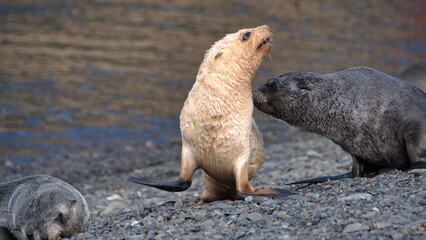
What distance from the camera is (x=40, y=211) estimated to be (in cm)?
681

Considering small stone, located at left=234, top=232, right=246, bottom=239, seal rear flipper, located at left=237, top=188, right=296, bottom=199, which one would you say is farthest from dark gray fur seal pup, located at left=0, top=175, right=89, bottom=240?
small stone, located at left=234, top=232, right=246, bottom=239

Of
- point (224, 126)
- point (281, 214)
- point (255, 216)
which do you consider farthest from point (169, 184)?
point (281, 214)

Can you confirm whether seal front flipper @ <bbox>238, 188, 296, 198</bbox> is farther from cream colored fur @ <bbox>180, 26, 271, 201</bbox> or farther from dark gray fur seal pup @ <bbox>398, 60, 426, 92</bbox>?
dark gray fur seal pup @ <bbox>398, 60, 426, 92</bbox>

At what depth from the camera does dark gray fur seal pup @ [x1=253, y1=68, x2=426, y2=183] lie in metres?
7.82

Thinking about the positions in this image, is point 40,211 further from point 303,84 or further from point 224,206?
point 303,84

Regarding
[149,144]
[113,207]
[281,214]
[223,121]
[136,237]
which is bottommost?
[149,144]

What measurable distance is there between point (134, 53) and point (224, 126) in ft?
52.3

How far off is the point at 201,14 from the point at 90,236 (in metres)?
23.8

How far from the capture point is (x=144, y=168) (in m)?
13.3

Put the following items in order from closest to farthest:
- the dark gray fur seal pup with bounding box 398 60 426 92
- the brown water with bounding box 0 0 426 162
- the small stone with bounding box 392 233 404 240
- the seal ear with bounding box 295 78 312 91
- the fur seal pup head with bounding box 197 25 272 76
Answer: the small stone with bounding box 392 233 404 240 < the fur seal pup head with bounding box 197 25 272 76 < the seal ear with bounding box 295 78 312 91 < the dark gray fur seal pup with bounding box 398 60 426 92 < the brown water with bounding box 0 0 426 162

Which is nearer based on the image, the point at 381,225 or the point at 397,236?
the point at 397,236

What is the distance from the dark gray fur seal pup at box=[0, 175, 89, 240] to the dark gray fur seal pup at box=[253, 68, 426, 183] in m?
2.44

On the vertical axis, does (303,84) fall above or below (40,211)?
above

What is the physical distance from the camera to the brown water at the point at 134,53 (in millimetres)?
15883
